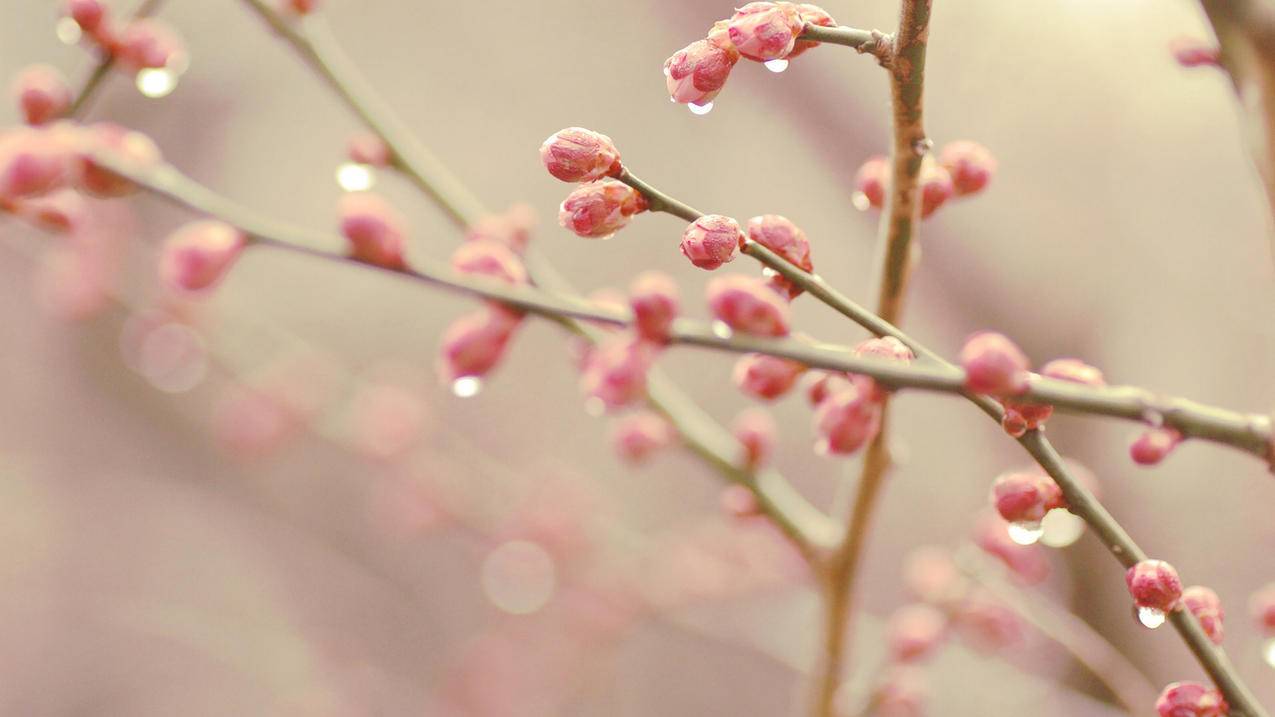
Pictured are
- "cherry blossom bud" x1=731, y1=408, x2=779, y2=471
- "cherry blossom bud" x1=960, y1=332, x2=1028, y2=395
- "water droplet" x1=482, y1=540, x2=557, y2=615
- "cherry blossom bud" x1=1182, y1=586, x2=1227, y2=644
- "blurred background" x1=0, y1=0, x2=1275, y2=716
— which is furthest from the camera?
"blurred background" x1=0, y1=0, x2=1275, y2=716

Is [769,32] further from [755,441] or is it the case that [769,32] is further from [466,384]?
[755,441]

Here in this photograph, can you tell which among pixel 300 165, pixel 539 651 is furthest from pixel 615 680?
pixel 300 165

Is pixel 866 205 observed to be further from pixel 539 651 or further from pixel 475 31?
pixel 475 31

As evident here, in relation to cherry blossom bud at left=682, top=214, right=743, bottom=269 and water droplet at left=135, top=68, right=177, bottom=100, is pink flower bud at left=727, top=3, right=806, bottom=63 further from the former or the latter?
water droplet at left=135, top=68, right=177, bottom=100

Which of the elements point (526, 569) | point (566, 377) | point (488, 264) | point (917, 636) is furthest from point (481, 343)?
point (566, 377)

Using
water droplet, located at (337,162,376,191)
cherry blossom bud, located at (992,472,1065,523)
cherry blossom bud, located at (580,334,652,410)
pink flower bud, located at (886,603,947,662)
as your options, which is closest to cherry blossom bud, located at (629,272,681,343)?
cherry blossom bud, located at (580,334,652,410)

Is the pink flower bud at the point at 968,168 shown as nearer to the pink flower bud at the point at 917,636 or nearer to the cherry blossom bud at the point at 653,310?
the cherry blossom bud at the point at 653,310
